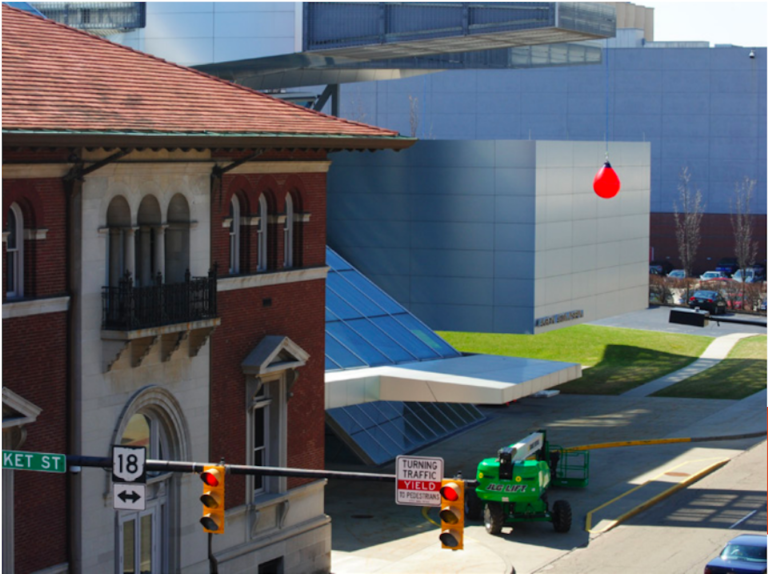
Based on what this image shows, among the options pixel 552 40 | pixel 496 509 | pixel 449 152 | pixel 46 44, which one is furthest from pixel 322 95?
pixel 46 44

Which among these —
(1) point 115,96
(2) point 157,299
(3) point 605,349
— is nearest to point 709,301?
(3) point 605,349

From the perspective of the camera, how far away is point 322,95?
4897 centimetres

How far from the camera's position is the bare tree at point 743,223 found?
313 ft

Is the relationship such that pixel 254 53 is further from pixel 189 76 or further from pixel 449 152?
pixel 189 76

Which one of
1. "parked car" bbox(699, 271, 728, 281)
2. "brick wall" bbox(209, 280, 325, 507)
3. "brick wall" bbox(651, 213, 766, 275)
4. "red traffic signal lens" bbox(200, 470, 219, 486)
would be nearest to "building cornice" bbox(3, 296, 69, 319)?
"brick wall" bbox(209, 280, 325, 507)

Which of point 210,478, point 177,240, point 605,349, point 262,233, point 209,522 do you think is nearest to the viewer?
point 210,478

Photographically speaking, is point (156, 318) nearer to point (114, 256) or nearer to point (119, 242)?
point (114, 256)

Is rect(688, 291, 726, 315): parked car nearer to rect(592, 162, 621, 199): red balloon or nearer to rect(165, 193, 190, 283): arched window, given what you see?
rect(592, 162, 621, 199): red balloon

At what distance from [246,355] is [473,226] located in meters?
20.6

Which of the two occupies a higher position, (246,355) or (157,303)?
(157,303)

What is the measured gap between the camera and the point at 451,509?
52.7 feet

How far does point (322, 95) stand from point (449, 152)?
6225mm

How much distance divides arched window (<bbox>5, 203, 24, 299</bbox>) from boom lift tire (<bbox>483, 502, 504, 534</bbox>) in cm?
1594

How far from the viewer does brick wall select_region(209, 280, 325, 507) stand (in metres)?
25.6
